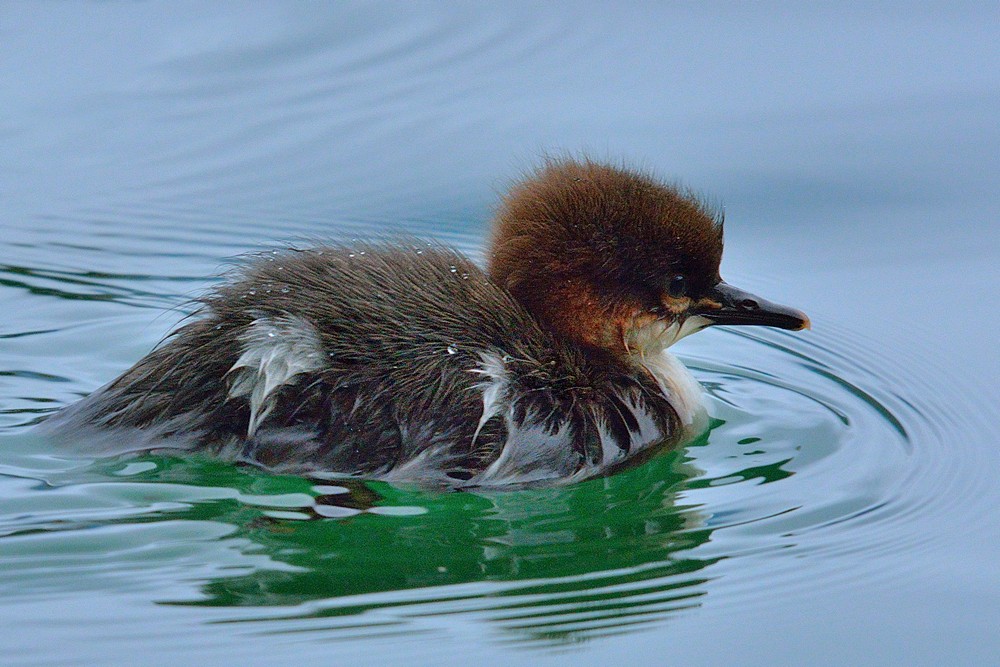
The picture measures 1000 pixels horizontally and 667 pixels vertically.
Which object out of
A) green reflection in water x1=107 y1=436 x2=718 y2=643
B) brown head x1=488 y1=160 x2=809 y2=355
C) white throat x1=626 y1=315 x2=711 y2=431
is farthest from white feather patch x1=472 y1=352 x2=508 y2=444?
white throat x1=626 y1=315 x2=711 y2=431

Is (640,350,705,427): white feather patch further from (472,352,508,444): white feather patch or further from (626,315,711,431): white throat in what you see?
(472,352,508,444): white feather patch

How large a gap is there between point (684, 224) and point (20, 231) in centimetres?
287

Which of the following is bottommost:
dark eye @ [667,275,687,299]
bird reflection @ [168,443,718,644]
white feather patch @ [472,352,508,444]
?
bird reflection @ [168,443,718,644]

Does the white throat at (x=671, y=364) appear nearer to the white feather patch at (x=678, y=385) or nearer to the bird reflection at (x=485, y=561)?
the white feather patch at (x=678, y=385)

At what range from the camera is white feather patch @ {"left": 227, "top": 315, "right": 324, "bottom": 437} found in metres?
4.46

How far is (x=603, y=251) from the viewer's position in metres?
4.95

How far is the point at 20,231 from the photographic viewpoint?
6.53 meters

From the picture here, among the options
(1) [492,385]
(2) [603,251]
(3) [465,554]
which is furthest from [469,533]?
(2) [603,251]

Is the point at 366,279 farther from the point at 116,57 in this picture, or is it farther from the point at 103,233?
the point at 116,57

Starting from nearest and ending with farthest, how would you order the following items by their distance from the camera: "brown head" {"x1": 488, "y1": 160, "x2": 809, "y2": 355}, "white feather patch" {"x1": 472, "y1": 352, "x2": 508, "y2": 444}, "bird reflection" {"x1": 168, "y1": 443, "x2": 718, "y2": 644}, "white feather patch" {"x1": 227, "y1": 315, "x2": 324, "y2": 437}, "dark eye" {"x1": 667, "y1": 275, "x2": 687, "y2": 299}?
"bird reflection" {"x1": 168, "y1": 443, "x2": 718, "y2": 644} < "white feather patch" {"x1": 227, "y1": 315, "x2": 324, "y2": 437} < "white feather patch" {"x1": 472, "y1": 352, "x2": 508, "y2": 444} < "brown head" {"x1": 488, "y1": 160, "x2": 809, "y2": 355} < "dark eye" {"x1": 667, "y1": 275, "x2": 687, "y2": 299}

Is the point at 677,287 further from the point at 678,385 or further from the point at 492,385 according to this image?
the point at 492,385

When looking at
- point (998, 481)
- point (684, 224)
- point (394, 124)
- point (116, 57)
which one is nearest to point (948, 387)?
point (998, 481)

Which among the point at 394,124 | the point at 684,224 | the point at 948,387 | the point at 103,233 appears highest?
the point at 394,124

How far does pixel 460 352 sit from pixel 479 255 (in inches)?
57.7
